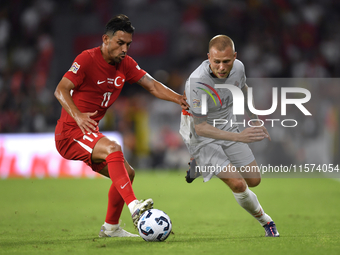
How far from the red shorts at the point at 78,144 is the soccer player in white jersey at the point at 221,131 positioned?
1115 millimetres

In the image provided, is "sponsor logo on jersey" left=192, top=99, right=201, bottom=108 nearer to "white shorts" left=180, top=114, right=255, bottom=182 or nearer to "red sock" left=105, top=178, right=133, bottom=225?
"white shorts" left=180, top=114, right=255, bottom=182

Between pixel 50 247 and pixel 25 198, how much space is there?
497 centimetres

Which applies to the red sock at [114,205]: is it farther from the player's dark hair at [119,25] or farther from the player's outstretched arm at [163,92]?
the player's dark hair at [119,25]

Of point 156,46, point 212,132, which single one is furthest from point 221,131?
point 156,46

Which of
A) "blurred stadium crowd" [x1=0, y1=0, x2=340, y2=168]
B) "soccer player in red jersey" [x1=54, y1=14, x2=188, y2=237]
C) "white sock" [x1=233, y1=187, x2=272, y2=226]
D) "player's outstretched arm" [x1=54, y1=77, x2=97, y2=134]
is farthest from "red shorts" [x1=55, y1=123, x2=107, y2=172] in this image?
"blurred stadium crowd" [x1=0, y1=0, x2=340, y2=168]

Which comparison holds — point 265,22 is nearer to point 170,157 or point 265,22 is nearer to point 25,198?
point 170,157

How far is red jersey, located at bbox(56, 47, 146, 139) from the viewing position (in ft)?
15.3

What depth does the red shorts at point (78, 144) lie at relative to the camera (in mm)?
4574

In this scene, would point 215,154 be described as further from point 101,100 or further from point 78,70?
point 78,70

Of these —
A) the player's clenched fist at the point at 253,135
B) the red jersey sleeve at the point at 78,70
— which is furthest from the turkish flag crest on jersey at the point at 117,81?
the player's clenched fist at the point at 253,135

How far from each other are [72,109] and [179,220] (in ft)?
8.39

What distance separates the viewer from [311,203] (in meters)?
7.86

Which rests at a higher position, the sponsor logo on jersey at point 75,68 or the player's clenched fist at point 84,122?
the sponsor logo on jersey at point 75,68

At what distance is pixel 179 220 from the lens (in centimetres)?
615
